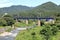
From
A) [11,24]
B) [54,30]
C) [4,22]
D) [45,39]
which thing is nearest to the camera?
[45,39]

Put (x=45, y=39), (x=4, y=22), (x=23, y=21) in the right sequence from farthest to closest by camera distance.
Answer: (x=23, y=21) < (x=4, y=22) < (x=45, y=39)

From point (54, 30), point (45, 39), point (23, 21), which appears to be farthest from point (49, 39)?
point (23, 21)

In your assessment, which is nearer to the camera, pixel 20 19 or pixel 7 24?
pixel 7 24

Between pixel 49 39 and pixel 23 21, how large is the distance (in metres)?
82.6

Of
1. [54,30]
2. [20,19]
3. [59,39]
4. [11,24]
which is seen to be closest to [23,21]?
[20,19]

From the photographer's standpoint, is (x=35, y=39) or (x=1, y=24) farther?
(x=1, y=24)

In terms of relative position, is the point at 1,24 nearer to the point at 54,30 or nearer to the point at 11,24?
the point at 11,24

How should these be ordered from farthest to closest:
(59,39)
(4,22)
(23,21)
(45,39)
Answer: (23,21) → (4,22) → (59,39) → (45,39)

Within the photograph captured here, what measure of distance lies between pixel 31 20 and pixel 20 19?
7.11 metres

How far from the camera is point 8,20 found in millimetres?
83625

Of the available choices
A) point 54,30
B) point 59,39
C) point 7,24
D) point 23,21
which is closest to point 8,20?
point 7,24

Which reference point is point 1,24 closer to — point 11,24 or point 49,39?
point 11,24

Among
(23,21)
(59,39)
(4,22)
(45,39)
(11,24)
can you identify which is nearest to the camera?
(45,39)

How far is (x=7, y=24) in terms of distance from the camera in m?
82.6
